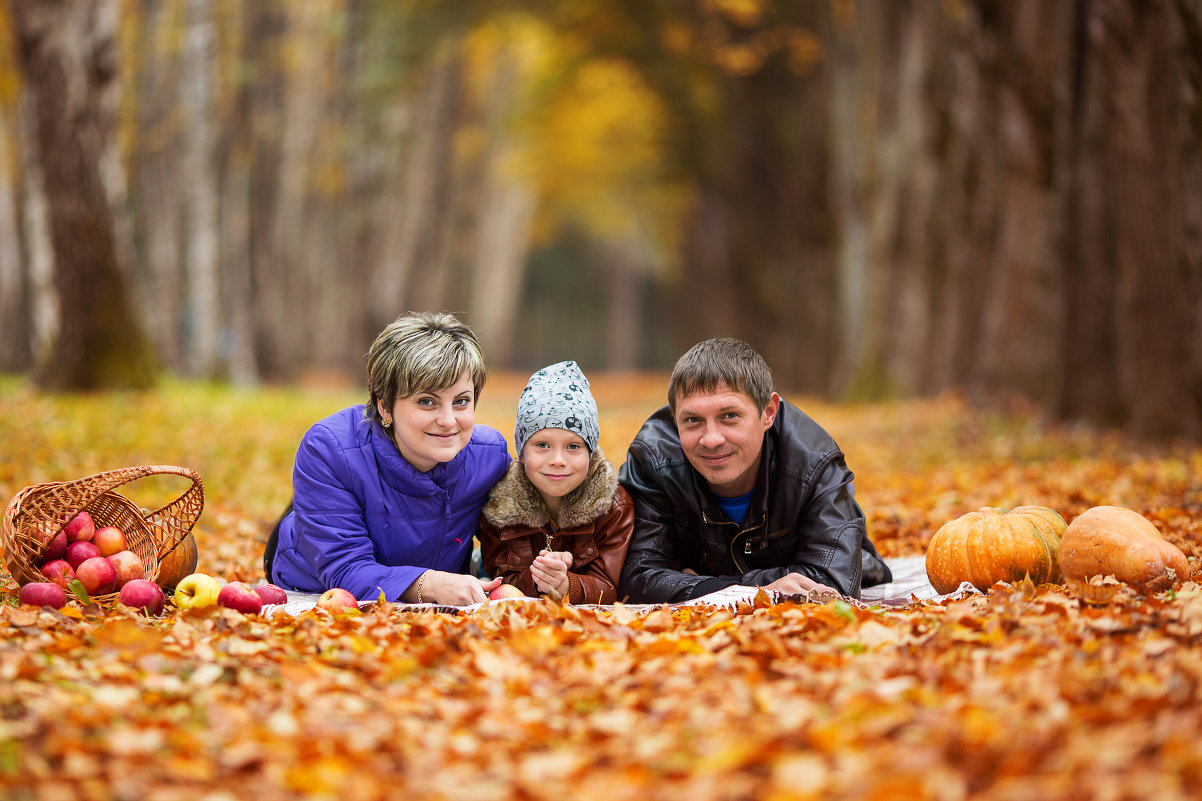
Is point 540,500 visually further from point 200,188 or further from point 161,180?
point 161,180

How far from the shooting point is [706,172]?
1047 inches

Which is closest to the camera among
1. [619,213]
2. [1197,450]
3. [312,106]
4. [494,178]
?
[1197,450]

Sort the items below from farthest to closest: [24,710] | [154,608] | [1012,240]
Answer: [1012,240] < [154,608] < [24,710]

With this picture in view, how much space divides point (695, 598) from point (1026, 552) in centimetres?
150

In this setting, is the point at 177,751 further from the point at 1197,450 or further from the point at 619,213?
the point at 619,213

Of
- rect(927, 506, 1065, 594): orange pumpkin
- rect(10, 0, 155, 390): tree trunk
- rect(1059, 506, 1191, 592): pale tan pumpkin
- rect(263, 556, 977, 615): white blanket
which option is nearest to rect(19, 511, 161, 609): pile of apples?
rect(263, 556, 977, 615): white blanket

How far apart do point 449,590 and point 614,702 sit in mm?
1536

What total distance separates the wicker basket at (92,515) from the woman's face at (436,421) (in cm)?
106

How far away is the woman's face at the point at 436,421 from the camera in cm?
465

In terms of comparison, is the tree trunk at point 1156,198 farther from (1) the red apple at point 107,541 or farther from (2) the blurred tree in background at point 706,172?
(1) the red apple at point 107,541

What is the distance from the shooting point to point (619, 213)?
4116cm

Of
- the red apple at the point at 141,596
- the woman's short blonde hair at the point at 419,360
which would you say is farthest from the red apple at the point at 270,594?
the woman's short blonde hair at the point at 419,360

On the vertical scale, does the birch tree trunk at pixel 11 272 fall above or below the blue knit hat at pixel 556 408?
above

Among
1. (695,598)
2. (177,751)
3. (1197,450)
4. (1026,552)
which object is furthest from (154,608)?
(1197,450)
